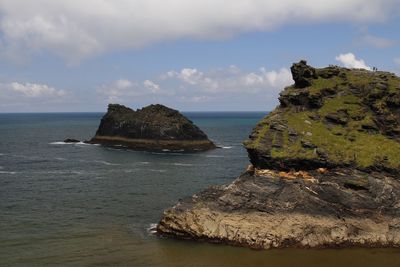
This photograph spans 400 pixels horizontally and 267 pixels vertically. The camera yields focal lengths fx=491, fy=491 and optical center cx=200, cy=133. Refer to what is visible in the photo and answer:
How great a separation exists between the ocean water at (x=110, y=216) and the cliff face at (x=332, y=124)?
36.4 ft

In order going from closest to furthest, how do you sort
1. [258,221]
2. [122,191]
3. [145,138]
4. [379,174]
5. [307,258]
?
[307,258] < [258,221] < [379,174] < [122,191] < [145,138]

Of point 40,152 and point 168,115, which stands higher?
point 168,115

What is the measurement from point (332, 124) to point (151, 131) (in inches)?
3389

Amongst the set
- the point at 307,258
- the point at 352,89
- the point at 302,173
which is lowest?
the point at 307,258

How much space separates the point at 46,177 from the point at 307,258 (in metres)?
54.0

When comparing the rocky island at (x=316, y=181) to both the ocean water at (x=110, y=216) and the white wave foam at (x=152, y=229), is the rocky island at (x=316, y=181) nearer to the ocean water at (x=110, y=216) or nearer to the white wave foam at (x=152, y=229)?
the white wave foam at (x=152, y=229)

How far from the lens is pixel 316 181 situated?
5022cm

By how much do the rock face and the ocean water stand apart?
26.2 m

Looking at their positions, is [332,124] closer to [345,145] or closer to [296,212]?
[345,145]

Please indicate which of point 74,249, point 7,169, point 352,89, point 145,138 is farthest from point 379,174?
point 145,138

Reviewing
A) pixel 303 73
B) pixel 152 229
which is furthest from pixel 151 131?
pixel 152 229

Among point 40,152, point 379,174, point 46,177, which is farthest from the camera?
point 40,152

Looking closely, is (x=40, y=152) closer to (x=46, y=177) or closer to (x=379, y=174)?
(x=46, y=177)

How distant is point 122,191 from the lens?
235 ft
